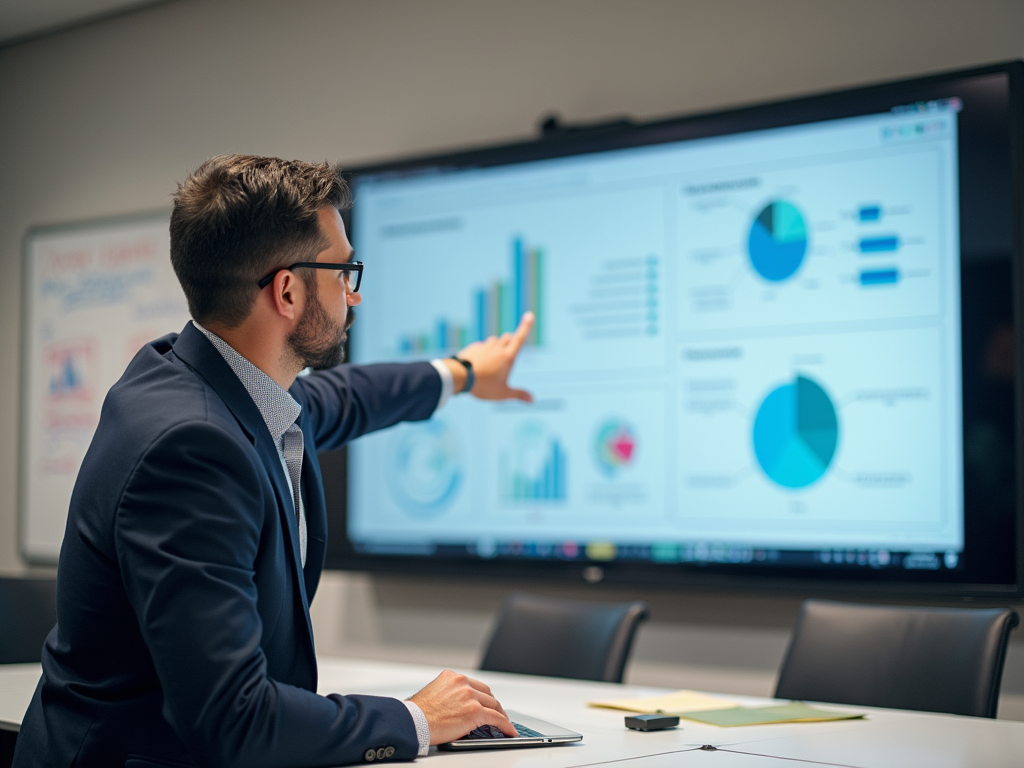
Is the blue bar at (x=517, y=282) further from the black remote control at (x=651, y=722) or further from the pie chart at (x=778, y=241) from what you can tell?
the black remote control at (x=651, y=722)

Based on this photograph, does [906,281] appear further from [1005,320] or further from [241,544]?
[241,544]

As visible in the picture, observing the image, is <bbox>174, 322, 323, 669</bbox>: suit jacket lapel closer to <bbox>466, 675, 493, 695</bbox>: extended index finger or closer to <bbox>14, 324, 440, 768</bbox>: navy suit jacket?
<bbox>14, 324, 440, 768</bbox>: navy suit jacket

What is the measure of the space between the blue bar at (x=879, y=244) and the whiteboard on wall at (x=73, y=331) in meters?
2.94

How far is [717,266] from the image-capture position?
3285 mm

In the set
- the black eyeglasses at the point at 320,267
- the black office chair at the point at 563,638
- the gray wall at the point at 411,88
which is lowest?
the black office chair at the point at 563,638

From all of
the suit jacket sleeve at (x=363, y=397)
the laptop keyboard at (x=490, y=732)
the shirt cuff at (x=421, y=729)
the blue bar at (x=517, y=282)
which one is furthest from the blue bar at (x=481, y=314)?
the shirt cuff at (x=421, y=729)

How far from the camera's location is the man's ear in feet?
5.54

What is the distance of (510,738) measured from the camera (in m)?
1.69

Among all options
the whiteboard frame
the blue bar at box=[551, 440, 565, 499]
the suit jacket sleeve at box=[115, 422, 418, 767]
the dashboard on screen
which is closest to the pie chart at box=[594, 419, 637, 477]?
the dashboard on screen

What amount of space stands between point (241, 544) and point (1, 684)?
51.4 inches

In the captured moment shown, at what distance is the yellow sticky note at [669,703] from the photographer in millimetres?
2107

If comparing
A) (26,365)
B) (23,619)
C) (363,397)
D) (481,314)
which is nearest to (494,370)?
(363,397)

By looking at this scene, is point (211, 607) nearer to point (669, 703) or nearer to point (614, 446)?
point (669, 703)

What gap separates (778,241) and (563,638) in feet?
4.32
